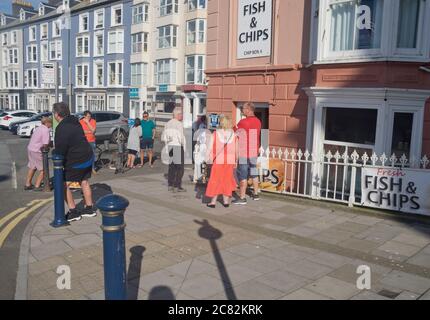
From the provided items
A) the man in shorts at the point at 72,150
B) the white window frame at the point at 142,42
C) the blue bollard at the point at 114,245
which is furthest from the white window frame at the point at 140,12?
the blue bollard at the point at 114,245

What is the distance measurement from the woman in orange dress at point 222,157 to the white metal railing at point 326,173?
157 cm

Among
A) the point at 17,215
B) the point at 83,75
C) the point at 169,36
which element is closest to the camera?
the point at 17,215

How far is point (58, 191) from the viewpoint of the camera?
6.29 metres

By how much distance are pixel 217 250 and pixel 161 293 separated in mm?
1399

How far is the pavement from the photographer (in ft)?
13.5

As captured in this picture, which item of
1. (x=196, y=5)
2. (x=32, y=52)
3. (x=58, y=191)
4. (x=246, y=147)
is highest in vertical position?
(x=196, y=5)

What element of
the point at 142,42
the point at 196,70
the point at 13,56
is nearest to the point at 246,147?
the point at 196,70

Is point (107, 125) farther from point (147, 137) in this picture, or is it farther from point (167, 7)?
point (167, 7)

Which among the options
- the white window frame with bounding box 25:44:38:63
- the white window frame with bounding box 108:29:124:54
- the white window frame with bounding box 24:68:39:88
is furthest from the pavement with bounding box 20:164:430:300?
the white window frame with bounding box 25:44:38:63

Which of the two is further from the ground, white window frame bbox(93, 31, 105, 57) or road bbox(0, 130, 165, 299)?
white window frame bbox(93, 31, 105, 57)

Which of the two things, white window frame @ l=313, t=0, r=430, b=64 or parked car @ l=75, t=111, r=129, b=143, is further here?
parked car @ l=75, t=111, r=129, b=143

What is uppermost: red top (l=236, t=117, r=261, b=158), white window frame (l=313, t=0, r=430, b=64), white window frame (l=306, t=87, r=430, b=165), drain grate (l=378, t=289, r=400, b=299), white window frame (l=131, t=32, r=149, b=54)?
white window frame (l=131, t=32, r=149, b=54)

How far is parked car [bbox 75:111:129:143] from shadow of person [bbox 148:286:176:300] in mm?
17817

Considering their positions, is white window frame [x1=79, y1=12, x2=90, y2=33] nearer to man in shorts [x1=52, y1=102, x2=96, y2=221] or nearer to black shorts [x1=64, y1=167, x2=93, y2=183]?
man in shorts [x1=52, y1=102, x2=96, y2=221]
